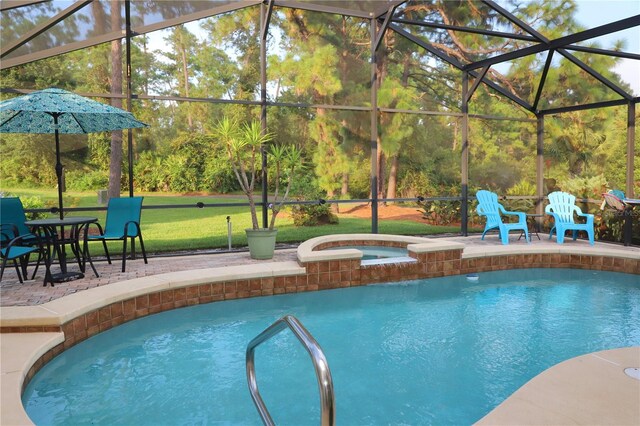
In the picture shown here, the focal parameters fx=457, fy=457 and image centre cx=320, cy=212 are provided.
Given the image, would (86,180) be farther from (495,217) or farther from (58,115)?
(495,217)

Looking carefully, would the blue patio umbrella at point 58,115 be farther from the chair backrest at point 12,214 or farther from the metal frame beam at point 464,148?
the metal frame beam at point 464,148

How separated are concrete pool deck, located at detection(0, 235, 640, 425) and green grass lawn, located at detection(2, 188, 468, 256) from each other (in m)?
5.74

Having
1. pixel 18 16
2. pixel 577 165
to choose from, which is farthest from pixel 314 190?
pixel 18 16

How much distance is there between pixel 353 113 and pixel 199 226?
5.96 meters

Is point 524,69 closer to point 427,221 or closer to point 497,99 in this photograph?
point 497,99

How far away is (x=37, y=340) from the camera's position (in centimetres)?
334

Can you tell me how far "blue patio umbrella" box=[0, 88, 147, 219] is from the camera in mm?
4342

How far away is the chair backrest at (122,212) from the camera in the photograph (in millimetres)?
5762

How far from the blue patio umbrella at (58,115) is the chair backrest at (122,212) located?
74cm

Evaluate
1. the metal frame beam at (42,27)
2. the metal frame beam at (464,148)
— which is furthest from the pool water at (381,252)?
the metal frame beam at (42,27)

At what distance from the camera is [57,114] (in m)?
5.13

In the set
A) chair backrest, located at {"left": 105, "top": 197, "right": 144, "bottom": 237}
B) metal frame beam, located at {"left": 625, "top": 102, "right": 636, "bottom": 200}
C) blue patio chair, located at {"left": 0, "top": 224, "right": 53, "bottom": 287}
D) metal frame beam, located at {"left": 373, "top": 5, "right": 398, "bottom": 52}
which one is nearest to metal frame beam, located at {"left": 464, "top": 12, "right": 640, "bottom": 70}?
metal frame beam, located at {"left": 373, "top": 5, "right": 398, "bottom": 52}

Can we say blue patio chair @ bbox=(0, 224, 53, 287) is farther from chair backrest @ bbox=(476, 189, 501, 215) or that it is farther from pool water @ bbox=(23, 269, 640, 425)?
chair backrest @ bbox=(476, 189, 501, 215)

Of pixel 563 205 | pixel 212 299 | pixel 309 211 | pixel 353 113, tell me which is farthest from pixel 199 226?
pixel 563 205
